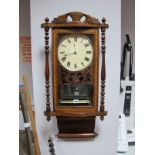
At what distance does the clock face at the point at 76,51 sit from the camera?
1495 millimetres

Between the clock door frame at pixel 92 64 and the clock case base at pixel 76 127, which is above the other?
the clock door frame at pixel 92 64

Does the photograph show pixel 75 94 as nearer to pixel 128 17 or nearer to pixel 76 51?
pixel 76 51

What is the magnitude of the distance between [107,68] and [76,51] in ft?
0.81

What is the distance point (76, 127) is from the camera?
1.59 m

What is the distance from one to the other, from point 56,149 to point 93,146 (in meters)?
0.24

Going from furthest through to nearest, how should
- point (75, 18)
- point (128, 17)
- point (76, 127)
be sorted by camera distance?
point (128, 17) → point (76, 127) → point (75, 18)

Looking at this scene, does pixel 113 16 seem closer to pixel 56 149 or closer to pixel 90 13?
pixel 90 13

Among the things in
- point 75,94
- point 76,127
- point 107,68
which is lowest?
point 76,127

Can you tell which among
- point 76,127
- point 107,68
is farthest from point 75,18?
point 76,127

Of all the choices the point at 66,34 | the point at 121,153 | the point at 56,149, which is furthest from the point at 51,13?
the point at 121,153

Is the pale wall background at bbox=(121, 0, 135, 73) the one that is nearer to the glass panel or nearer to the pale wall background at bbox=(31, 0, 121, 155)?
the pale wall background at bbox=(31, 0, 121, 155)

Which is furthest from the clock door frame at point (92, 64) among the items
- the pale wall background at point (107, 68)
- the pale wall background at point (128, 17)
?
the pale wall background at point (128, 17)

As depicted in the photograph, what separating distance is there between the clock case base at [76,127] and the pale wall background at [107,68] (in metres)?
0.06

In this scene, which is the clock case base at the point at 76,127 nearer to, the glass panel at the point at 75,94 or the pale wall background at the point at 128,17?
the glass panel at the point at 75,94
